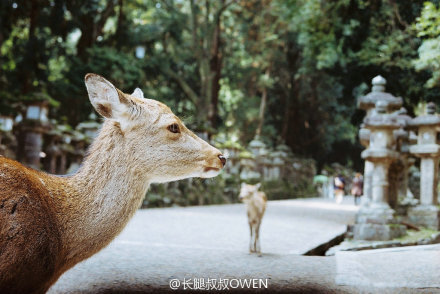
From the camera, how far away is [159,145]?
2447 mm

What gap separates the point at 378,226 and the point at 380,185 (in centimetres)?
78

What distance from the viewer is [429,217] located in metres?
9.09

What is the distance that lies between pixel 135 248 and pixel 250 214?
150 centimetres

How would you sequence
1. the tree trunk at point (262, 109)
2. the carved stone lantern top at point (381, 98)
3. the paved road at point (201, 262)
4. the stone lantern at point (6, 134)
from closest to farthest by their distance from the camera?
the paved road at point (201, 262) < the carved stone lantern top at point (381, 98) < the stone lantern at point (6, 134) < the tree trunk at point (262, 109)

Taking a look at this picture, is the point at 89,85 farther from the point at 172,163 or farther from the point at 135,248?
the point at 135,248

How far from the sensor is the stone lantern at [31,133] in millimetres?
9938

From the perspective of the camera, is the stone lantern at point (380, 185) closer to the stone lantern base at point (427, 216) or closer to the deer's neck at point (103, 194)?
the stone lantern base at point (427, 216)

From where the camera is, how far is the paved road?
3.74 m

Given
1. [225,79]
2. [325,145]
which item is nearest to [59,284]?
[225,79]

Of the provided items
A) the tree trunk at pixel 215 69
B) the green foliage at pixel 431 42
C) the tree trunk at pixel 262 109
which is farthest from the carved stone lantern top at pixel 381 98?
the tree trunk at pixel 262 109

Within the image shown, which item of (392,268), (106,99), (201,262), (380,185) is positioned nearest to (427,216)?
(380,185)

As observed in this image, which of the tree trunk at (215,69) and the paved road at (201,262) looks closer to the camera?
the paved road at (201,262)

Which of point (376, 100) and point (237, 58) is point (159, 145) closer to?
point (376, 100)

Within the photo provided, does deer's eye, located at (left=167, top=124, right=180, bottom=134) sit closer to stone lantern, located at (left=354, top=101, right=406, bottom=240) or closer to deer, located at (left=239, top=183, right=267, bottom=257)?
deer, located at (left=239, top=183, right=267, bottom=257)
